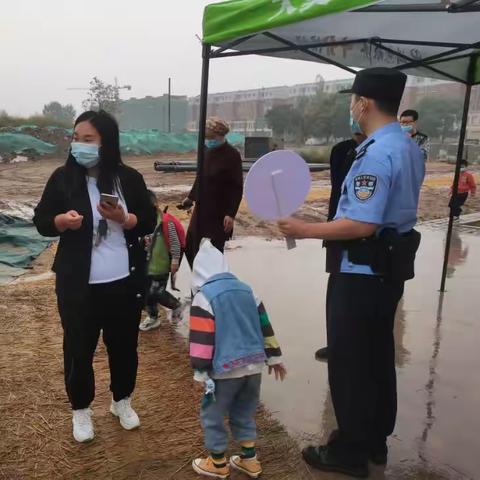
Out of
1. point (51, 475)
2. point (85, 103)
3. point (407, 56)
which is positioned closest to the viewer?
point (51, 475)

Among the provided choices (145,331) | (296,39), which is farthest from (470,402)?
(296,39)

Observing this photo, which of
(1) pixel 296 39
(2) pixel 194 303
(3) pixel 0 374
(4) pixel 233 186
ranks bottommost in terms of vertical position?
(3) pixel 0 374

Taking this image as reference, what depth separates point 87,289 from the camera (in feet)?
8.27

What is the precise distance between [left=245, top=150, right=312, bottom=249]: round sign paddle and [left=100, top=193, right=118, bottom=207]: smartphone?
612 mm

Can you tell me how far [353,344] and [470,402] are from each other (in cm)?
137

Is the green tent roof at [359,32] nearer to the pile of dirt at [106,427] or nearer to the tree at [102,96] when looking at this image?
the pile of dirt at [106,427]

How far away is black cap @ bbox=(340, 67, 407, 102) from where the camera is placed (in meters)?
2.20

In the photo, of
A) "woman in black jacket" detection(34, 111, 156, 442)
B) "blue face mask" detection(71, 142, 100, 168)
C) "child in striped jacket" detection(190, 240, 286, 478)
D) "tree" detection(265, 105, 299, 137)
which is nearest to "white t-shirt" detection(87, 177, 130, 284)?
"woman in black jacket" detection(34, 111, 156, 442)

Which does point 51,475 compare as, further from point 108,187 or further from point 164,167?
point 164,167

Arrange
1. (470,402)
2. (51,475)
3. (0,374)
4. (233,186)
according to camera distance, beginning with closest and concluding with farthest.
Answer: (51,475) < (470,402) < (0,374) < (233,186)

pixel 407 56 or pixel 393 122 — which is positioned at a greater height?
pixel 407 56

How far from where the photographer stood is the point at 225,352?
223cm

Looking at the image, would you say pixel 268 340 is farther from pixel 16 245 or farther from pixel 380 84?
pixel 16 245

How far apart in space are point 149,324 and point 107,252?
75.7 inches
